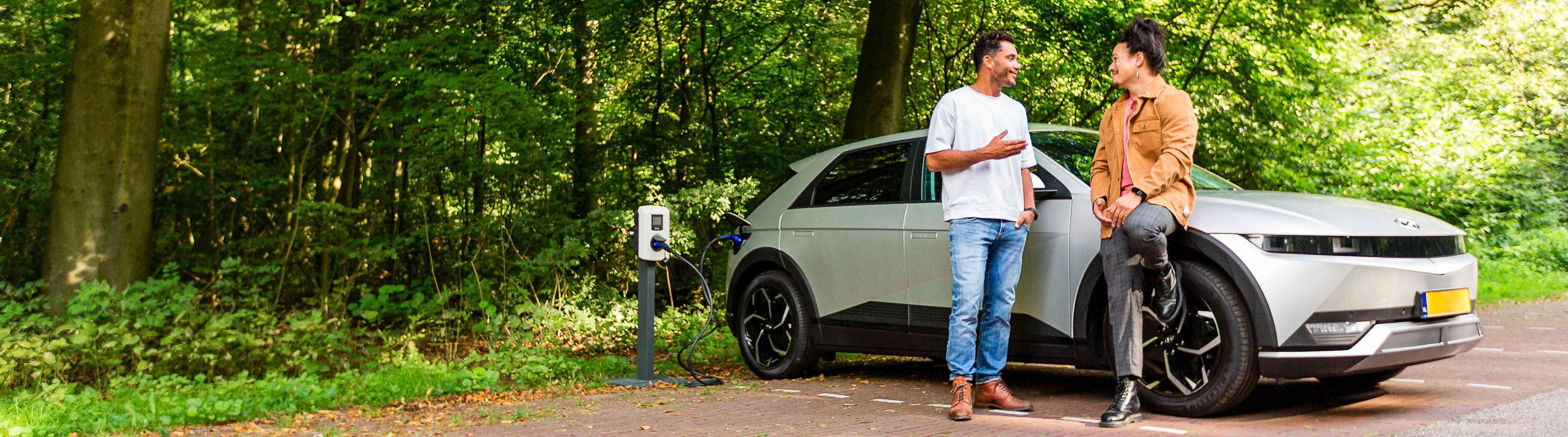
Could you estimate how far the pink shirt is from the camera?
5008 mm

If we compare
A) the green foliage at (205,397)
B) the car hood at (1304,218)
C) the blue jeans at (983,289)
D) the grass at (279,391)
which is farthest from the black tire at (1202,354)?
the green foliage at (205,397)

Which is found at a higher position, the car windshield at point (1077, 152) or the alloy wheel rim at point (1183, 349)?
the car windshield at point (1077, 152)

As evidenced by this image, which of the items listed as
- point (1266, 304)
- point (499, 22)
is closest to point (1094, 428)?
point (1266, 304)

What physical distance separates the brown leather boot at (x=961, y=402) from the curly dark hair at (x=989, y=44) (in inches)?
56.6

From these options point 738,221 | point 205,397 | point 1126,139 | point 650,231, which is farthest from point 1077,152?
point 205,397

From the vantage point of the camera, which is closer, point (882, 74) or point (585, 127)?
point (882, 74)

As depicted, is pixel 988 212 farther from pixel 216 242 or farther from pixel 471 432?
pixel 216 242

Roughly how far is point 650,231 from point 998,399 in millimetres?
2603

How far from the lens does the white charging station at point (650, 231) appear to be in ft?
23.4

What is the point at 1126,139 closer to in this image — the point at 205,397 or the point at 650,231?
the point at 650,231

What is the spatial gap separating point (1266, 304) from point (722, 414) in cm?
252

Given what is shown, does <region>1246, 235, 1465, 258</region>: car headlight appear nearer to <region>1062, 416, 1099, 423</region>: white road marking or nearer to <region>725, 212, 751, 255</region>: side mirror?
<region>1062, 416, 1099, 423</region>: white road marking

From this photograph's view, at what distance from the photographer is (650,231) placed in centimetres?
719

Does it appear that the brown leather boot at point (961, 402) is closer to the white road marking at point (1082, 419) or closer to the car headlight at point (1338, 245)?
the white road marking at point (1082, 419)
